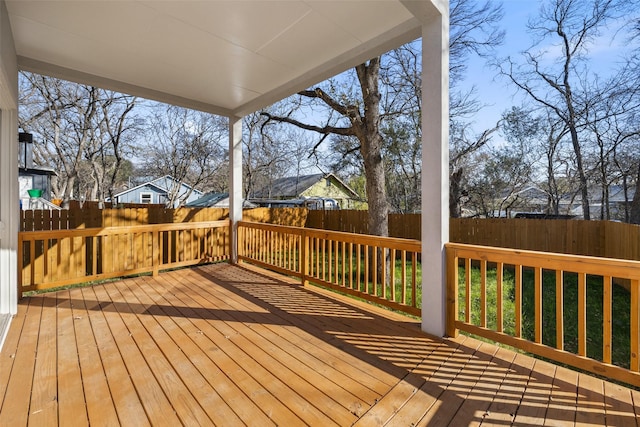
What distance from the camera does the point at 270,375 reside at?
219 centimetres

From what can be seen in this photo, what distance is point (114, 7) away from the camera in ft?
9.00

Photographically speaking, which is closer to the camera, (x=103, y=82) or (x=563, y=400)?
(x=563, y=400)

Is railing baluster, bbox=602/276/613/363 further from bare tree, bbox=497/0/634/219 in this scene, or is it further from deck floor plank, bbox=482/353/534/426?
bare tree, bbox=497/0/634/219

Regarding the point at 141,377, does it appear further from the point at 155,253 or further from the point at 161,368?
the point at 155,253

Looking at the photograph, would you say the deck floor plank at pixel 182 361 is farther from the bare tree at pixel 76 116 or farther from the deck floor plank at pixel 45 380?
the bare tree at pixel 76 116

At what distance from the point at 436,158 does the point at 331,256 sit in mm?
1970

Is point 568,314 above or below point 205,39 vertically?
below

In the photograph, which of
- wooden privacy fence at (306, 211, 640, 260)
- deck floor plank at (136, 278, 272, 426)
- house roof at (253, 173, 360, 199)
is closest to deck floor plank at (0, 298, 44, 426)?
deck floor plank at (136, 278, 272, 426)

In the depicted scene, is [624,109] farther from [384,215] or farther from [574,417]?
[574,417]

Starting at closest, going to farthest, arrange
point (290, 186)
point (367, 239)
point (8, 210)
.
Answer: point (8, 210) → point (367, 239) → point (290, 186)

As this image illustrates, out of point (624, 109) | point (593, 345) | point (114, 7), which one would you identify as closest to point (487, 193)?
point (624, 109)

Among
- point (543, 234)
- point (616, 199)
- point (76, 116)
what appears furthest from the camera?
point (616, 199)

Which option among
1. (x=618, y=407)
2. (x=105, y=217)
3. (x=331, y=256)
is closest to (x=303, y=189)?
(x=105, y=217)

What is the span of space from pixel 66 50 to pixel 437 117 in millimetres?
4062
